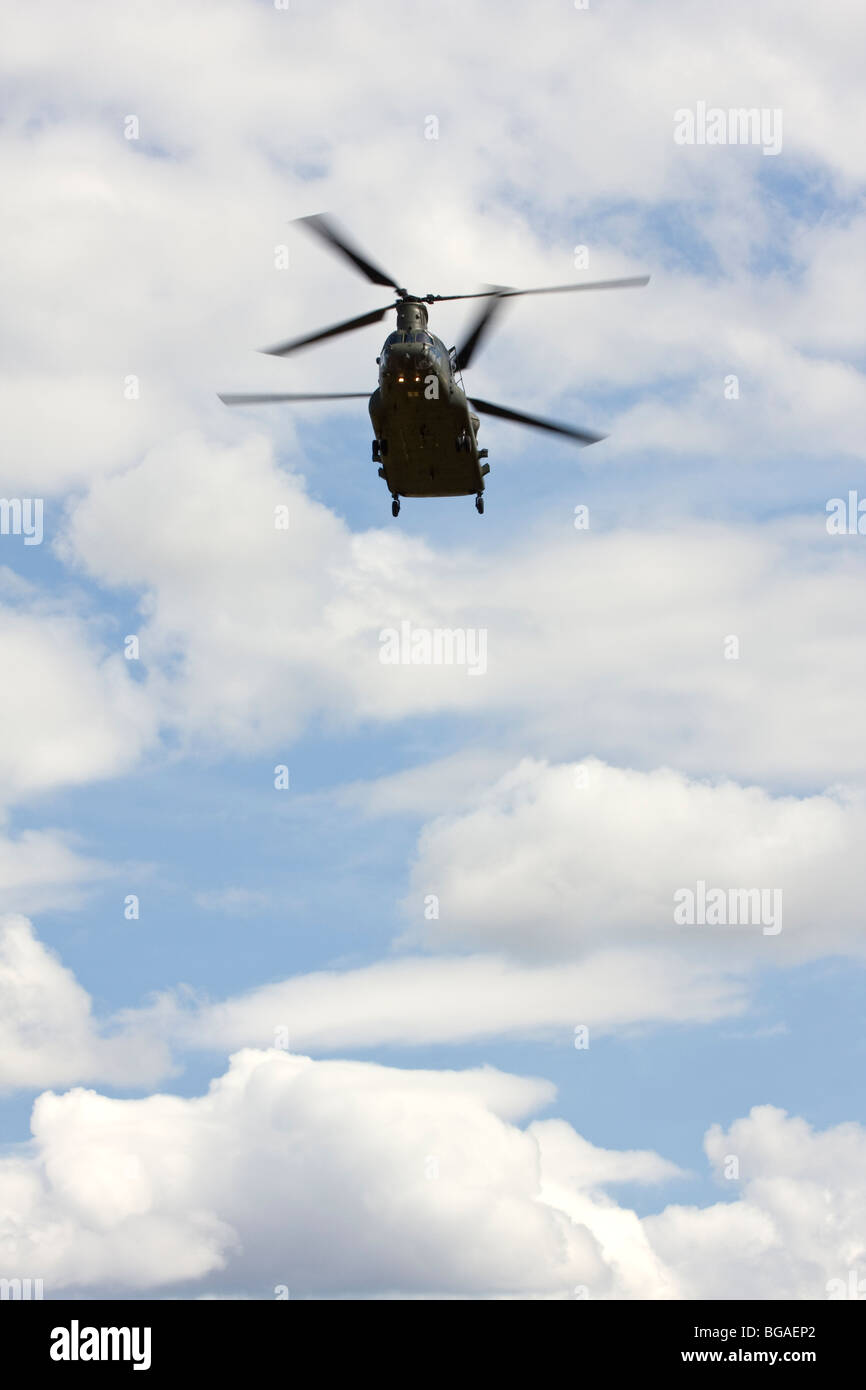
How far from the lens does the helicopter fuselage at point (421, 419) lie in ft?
212

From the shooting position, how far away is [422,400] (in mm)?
65438

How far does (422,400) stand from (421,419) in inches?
45.1

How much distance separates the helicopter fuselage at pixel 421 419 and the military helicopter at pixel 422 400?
37mm

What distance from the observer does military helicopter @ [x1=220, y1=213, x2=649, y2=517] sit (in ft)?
211

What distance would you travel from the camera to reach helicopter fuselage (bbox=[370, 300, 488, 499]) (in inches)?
2544

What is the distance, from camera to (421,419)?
66.4 m

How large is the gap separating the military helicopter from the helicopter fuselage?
4 cm
